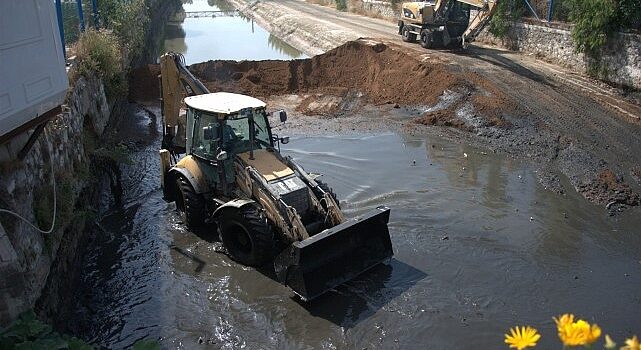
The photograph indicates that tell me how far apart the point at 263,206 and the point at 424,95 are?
440 inches

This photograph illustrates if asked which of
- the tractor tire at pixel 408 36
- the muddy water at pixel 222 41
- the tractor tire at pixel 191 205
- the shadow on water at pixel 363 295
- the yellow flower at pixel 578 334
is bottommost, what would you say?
the muddy water at pixel 222 41

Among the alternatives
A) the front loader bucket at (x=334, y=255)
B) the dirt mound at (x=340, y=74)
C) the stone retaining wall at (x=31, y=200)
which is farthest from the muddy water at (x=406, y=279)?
the dirt mound at (x=340, y=74)

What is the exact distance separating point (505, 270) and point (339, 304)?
2.83 m

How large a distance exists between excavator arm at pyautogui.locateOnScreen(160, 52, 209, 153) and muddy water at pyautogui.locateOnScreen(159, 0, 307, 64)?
19.4 m

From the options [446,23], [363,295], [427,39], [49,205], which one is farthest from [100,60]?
[446,23]

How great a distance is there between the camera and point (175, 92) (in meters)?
11.6

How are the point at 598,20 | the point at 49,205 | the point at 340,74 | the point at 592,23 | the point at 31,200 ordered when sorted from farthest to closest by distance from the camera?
the point at 340,74 → the point at 592,23 → the point at 598,20 → the point at 49,205 → the point at 31,200

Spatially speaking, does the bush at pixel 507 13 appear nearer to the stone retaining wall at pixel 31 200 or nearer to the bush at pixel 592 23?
the bush at pixel 592 23

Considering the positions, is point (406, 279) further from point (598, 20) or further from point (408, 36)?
point (408, 36)

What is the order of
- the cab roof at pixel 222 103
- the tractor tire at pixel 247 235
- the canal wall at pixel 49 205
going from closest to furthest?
the canal wall at pixel 49 205, the tractor tire at pixel 247 235, the cab roof at pixel 222 103

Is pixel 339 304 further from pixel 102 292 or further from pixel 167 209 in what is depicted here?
pixel 167 209

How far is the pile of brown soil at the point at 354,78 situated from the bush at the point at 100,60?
362cm

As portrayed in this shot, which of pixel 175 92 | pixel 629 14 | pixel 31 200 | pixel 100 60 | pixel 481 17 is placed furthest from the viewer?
pixel 481 17

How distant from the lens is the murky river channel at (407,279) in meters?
7.43
